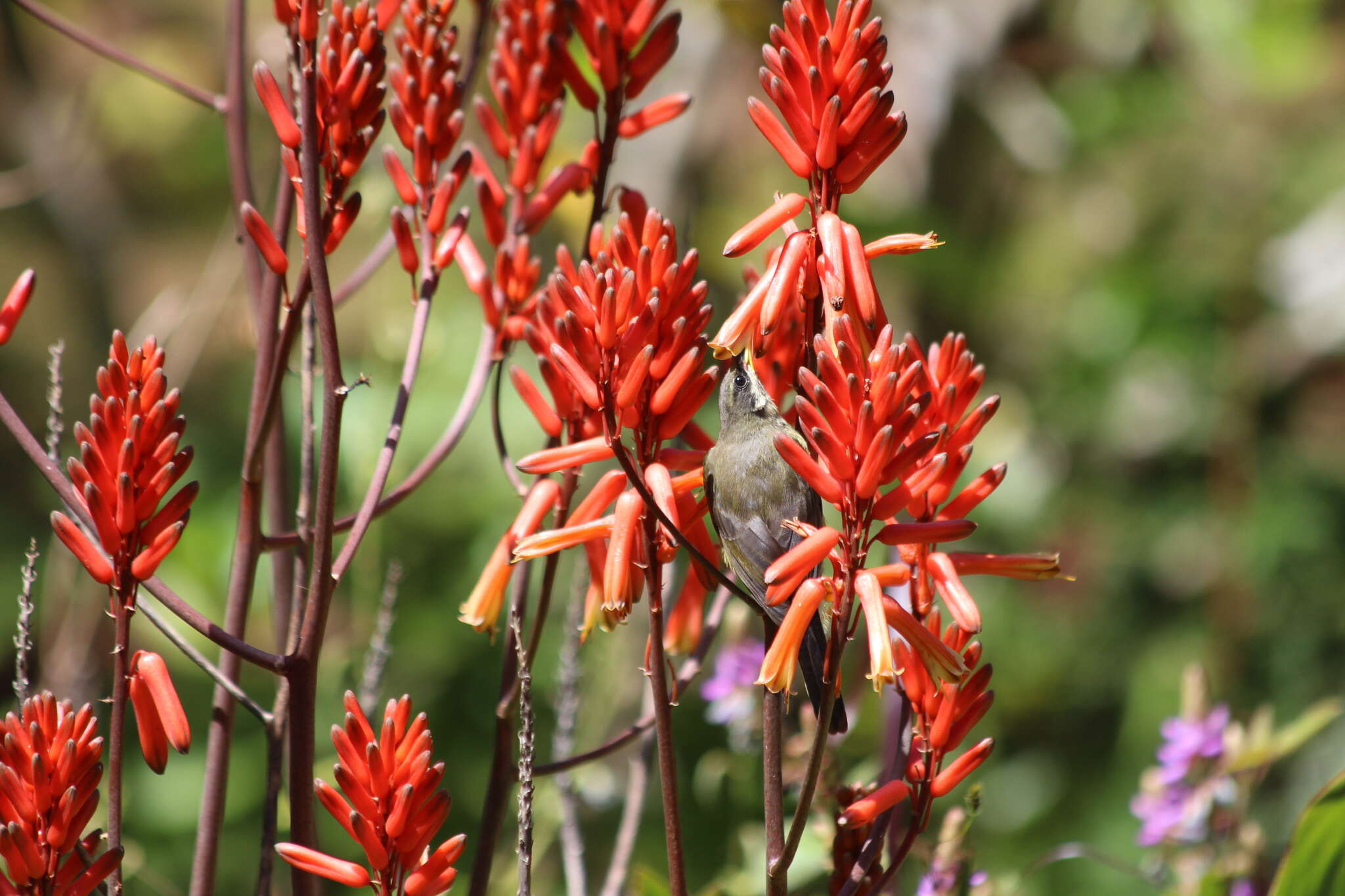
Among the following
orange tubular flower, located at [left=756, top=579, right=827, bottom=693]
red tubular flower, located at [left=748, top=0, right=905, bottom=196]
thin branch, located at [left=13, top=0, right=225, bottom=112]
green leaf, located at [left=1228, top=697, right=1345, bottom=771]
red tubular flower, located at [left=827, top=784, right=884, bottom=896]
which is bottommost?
red tubular flower, located at [left=827, top=784, right=884, bottom=896]

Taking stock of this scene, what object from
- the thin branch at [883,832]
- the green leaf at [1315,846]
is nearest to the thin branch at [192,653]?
the thin branch at [883,832]

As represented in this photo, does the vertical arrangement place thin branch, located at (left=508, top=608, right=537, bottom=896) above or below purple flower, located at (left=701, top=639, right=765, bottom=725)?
below

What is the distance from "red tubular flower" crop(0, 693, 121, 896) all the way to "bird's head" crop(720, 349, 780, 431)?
1.52 ft

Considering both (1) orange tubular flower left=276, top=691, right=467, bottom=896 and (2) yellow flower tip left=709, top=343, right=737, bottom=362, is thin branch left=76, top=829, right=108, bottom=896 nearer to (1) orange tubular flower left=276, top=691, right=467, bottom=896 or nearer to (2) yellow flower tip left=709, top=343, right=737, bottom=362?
(1) orange tubular flower left=276, top=691, right=467, bottom=896

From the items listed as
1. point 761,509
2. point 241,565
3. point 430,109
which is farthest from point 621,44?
point 241,565

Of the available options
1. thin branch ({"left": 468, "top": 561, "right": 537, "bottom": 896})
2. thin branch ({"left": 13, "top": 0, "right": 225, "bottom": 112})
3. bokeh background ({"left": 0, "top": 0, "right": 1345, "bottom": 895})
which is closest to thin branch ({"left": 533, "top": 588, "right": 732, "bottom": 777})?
thin branch ({"left": 468, "top": 561, "right": 537, "bottom": 896})

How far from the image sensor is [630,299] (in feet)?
2.21

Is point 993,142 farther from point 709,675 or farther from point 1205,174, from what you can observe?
point 709,675

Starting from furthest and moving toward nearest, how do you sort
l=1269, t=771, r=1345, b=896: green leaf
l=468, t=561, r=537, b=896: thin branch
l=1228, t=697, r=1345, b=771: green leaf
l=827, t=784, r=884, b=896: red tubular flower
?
1. l=1228, t=697, r=1345, b=771: green leaf
2. l=1269, t=771, r=1345, b=896: green leaf
3. l=468, t=561, r=537, b=896: thin branch
4. l=827, t=784, r=884, b=896: red tubular flower

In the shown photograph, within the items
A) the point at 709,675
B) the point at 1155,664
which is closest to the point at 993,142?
the point at 1155,664

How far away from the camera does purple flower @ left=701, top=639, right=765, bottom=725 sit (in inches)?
54.6

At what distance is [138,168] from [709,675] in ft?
8.87

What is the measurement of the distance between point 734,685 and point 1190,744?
1.69 ft

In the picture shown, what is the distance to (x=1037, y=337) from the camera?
3.50 metres
